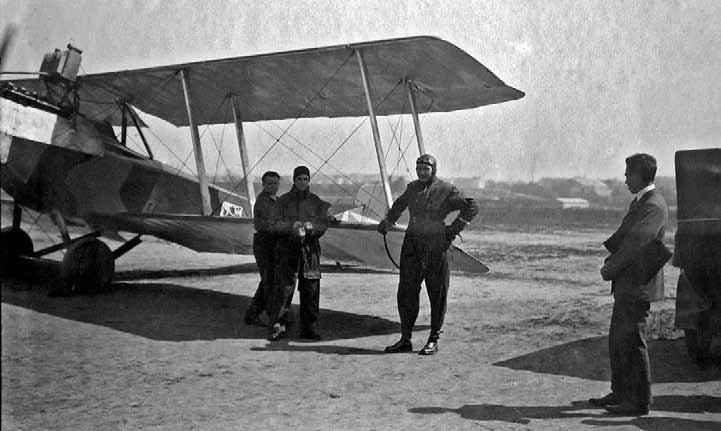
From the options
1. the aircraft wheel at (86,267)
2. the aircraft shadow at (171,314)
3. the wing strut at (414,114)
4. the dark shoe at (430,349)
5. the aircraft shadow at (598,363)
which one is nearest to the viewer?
the aircraft shadow at (598,363)

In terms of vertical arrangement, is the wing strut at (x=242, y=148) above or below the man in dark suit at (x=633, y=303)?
above

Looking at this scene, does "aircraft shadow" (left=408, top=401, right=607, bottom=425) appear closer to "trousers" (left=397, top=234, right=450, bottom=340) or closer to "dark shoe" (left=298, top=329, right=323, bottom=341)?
"trousers" (left=397, top=234, right=450, bottom=340)

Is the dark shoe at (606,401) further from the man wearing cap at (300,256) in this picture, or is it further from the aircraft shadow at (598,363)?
the man wearing cap at (300,256)

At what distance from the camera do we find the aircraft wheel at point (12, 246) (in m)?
9.01

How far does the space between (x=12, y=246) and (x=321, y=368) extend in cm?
690

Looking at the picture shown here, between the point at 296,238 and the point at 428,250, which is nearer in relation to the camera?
the point at 428,250

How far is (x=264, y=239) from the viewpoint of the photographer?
6305 mm

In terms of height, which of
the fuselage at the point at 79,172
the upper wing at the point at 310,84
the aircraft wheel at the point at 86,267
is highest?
the upper wing at the point at 310,84

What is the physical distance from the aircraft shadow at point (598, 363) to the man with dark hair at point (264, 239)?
8.28ft

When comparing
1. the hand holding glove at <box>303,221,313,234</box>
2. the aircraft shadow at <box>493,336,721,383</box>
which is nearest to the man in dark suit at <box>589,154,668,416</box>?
the aircraft shadow at <box>493,336,721,383</box>

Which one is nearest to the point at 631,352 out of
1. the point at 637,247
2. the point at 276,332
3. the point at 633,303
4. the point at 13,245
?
the point at 633,303

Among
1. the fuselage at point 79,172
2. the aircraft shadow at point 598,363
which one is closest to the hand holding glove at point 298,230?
the aircraft shadow at point 598,363

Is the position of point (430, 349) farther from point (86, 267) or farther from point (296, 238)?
Answer: point (86, 267)

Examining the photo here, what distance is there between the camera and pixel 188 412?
10.5ft
